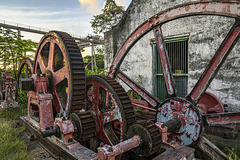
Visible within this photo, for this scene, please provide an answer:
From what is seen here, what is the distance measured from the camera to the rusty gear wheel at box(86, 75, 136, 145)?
239 cm

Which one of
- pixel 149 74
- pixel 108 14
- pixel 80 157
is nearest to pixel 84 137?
pixel 80 157

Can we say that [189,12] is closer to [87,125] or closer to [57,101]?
[87,125]

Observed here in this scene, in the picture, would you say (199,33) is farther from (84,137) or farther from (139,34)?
(84,137)

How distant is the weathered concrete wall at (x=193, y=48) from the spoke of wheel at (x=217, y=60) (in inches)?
88.6

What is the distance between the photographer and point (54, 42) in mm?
3016

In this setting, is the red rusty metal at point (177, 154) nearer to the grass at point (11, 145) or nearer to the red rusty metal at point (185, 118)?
the red rusty metal at point (185, 118)

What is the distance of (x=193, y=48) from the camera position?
475cm

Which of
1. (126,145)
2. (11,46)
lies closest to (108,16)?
(11,46)

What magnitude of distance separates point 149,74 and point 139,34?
9.46 feet

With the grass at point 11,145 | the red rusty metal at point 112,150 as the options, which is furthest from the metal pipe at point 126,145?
the grass at point 11,145

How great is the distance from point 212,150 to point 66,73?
244cm

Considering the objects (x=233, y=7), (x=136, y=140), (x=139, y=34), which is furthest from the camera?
(x=139, y=34)

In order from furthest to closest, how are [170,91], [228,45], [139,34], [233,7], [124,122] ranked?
[139,34]
[170,91]
[124,122]
[228,45]
[233,7]

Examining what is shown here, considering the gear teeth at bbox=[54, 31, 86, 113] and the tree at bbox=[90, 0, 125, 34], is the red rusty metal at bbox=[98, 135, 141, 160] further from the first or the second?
the tree at bbox=[90, 0, 125, 34]
